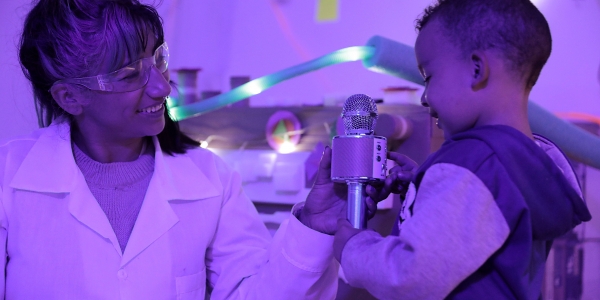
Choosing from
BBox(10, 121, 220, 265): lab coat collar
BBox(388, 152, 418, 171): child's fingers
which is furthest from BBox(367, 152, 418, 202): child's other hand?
BBox(10, 121, 220, 265): lab coat collar

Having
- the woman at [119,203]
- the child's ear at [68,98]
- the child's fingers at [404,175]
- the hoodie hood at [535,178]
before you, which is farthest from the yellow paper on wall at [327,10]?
the hoodie hood at [535,178]

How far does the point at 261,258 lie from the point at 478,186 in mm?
605

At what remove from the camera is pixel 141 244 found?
106cm

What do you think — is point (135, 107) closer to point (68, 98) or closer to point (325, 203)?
point (68, 98)

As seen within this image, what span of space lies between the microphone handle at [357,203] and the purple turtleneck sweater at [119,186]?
52cm

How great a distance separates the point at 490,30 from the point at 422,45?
11 centimetres

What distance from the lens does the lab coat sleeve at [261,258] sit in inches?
39.5

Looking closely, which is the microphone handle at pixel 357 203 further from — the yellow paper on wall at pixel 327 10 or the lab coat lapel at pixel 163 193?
the yellow paper on wall at pixel 327 10

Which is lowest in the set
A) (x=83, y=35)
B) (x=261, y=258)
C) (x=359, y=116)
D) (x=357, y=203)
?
(x=261, y=258)

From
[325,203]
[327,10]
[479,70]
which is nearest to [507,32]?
[479,70]

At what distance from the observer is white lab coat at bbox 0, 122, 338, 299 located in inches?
40.3

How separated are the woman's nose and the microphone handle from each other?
0.50 metres

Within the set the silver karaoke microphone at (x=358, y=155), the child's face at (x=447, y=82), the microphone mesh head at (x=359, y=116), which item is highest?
the child's face at (x=447, y=82)

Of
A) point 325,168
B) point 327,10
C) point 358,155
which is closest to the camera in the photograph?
point 358,155
